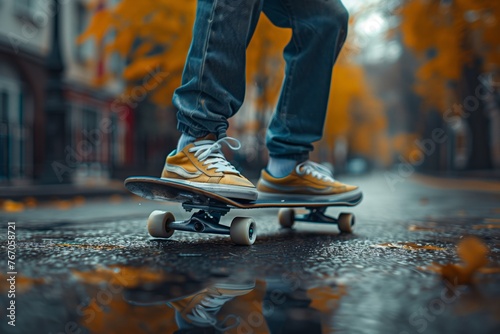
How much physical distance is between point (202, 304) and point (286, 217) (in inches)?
67.1

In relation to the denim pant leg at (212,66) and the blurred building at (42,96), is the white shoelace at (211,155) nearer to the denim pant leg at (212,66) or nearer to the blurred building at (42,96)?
the denim pant leg at (212,66)

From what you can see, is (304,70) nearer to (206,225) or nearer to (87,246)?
(206,225)

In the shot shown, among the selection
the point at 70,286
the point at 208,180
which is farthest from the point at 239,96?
the point at 70,286

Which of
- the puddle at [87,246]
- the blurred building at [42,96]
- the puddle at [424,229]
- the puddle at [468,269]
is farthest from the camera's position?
the blurred building at [42,96]

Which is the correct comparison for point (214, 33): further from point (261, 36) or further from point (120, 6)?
point (261, 36)

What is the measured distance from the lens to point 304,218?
3.02m

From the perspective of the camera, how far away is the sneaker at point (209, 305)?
1193 mm

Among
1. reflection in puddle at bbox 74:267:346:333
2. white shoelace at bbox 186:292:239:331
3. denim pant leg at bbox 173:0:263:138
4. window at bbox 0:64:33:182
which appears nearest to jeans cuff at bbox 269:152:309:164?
denim pant leg at bbox 173:0:263:138

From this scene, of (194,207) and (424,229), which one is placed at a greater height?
(194,207)

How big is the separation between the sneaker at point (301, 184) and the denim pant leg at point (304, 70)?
82mm

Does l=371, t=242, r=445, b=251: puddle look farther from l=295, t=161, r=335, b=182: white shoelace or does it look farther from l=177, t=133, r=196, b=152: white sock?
l=177, t=133, r=196, b=152: white sock

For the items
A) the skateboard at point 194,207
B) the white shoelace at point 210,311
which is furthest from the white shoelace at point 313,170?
the white shoelace at point 210,311

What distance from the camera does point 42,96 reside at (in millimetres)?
16141

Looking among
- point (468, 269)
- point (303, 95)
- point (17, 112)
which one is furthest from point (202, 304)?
point (17, 112)
